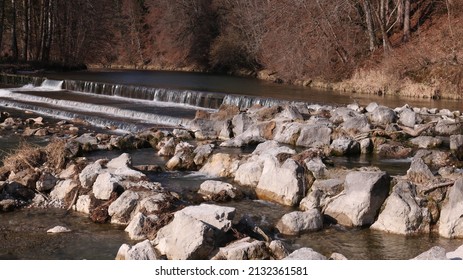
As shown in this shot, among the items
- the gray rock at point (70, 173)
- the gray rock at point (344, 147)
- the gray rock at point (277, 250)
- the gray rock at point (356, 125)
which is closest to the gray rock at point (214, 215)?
the gray rock at point (277, 250)

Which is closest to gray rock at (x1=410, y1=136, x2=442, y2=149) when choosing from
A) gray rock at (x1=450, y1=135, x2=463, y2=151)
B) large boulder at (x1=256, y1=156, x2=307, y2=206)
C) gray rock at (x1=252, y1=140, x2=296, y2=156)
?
gray rock at (x1=450, y1=135, x2=463, y2=151)

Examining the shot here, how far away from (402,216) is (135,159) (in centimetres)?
678

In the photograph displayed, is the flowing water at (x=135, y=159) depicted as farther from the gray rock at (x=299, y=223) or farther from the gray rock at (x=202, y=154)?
the gray rock at (x=202, y=154)

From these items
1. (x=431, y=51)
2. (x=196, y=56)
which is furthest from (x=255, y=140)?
(x=196, y=56)

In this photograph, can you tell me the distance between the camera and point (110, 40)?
50.2 meters

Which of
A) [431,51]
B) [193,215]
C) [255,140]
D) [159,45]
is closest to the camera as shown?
[193,215]

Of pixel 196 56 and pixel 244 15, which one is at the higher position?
pixel 244 15

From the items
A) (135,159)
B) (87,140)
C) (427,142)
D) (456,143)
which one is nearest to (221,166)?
(135,159)

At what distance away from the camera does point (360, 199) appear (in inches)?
356

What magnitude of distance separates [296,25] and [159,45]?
25453 mm

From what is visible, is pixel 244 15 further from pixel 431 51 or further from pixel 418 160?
pixel 418 160

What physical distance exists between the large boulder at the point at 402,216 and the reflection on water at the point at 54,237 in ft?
12.4

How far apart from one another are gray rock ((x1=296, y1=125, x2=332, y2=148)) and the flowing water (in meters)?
1.58

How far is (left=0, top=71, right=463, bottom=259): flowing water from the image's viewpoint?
807 centimetres
